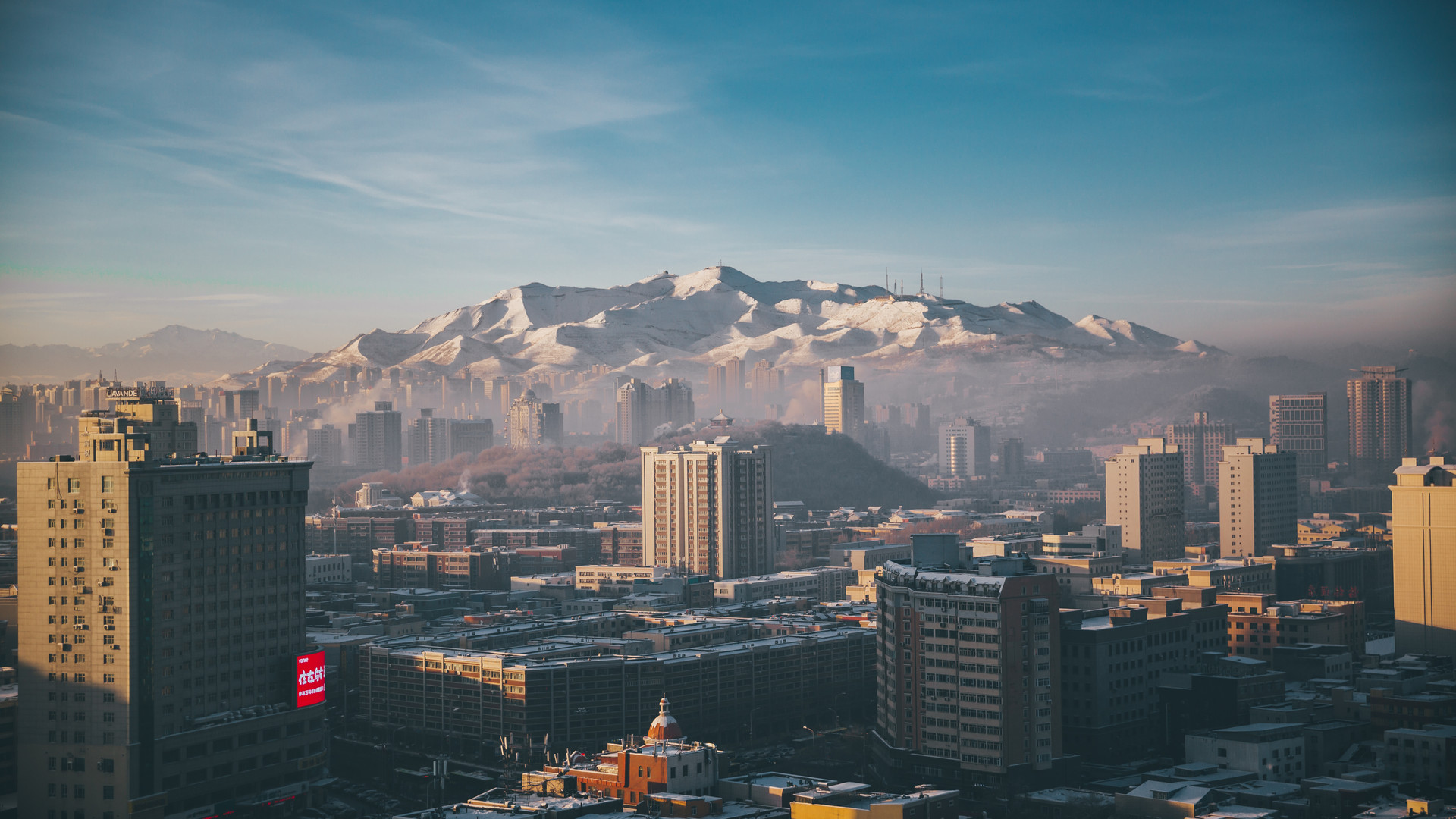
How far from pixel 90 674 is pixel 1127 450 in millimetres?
35945

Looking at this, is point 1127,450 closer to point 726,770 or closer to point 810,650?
point 810,650

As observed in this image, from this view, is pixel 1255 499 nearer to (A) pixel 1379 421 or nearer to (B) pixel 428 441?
(A) pixel 1379 421

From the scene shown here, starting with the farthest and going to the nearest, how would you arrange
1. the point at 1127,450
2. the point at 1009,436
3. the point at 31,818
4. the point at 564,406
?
the point at 564,406, the point at 1009,436, the point at 1127,450, the point at 31,818

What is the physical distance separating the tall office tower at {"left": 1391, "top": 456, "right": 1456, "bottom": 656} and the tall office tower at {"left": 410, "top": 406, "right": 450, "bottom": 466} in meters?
60.4

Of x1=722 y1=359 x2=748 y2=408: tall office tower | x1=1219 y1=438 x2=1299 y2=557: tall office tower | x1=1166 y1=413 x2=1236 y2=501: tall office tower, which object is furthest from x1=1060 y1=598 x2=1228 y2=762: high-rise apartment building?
x1=722 y1=359 x2=748 y2=408: tall office tower

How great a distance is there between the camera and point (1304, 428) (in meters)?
69.1

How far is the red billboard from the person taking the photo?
23898 mm

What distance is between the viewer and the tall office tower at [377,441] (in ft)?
281

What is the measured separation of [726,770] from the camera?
24.7 meters

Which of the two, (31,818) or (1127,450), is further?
(1127,450)

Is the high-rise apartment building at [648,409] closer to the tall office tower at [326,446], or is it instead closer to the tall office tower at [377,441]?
the tall office tower at [377,441]

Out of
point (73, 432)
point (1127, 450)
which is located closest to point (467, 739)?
point (73, 432)

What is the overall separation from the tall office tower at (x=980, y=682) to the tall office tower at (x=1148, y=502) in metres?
25.8

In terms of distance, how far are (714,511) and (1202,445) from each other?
35.9 meters
